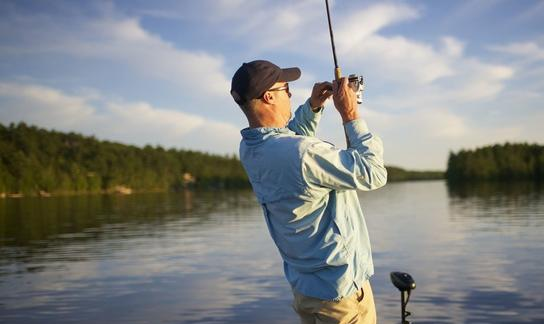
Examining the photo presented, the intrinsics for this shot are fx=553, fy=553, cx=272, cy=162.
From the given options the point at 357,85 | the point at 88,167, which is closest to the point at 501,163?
the point at 88,167

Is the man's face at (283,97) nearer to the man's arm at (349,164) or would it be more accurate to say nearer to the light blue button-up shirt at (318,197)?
the light blue button-up shirt at (318,197)

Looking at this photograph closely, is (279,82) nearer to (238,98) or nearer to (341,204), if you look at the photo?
(238,98)

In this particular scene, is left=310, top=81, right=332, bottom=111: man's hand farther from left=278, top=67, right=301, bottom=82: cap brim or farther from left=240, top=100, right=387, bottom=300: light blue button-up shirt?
left=240, top=100, right=387, bottom=300: light blue button-up shirt

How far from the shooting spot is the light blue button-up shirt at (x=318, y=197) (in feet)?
9.67

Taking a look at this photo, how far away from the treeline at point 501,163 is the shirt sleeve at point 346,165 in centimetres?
13449

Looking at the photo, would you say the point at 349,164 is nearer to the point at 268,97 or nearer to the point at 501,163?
the point at 268,97

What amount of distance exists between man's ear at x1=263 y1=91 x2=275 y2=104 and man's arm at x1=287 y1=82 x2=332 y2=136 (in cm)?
55

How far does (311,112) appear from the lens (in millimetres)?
3814

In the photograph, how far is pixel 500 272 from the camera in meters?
13.9

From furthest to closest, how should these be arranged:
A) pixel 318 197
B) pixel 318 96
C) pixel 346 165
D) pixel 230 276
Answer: pixel 230 276
pixel 318 96
pixel 318 197
pixel 346 165

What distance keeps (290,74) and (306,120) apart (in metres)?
0.64

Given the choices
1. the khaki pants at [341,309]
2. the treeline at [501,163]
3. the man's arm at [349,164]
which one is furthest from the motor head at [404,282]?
the treeline at [501,163]

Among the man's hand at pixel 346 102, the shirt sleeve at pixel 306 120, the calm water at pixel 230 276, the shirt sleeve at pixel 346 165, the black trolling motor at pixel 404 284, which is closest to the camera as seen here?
the shirt sleeve at pixel 346 165

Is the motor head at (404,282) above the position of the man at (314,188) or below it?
below
